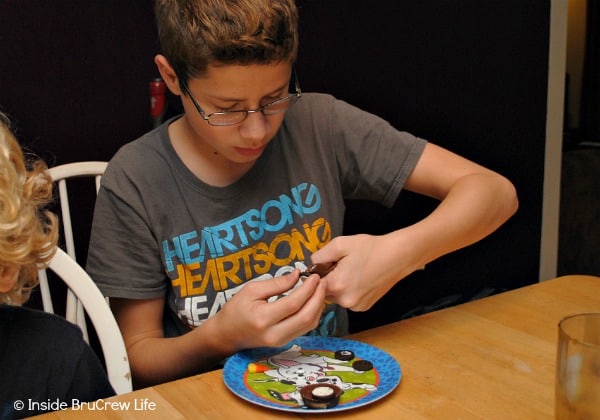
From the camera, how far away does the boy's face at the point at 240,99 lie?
1.17 metres

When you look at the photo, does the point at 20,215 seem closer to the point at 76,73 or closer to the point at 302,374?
the point at 302,374

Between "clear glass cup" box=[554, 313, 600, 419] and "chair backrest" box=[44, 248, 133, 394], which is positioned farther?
"chair backrest" box=[44, 248, 133, 394]

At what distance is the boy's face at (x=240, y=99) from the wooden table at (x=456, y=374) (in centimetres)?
38

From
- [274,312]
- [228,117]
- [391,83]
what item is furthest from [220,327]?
[391,83]


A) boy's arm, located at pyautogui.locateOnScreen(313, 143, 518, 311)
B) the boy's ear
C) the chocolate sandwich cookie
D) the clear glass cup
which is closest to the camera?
the clear glass cup

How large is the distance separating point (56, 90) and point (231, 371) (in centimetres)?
112

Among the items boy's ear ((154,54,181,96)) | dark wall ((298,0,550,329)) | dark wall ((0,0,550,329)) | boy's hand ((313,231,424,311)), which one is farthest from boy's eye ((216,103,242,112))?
dark wall ((298,0,550,329))

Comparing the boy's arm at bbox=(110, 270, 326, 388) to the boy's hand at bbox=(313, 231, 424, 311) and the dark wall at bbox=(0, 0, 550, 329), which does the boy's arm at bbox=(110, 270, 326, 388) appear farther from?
the dark wall at bbox=(0, 0, 550, 329)

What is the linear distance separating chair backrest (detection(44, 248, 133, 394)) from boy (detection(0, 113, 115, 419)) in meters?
0.12

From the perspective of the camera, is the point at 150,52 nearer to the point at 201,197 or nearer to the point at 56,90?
the point at 56,90

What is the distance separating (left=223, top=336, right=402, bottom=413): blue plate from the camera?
3.07 feet

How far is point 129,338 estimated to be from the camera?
129 centimetres

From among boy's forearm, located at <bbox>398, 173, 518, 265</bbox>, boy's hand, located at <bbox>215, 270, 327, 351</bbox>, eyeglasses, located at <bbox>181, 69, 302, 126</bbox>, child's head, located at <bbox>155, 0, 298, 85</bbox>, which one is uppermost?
child's head, located at <bbox>155, 0, 298, 85</bbox>

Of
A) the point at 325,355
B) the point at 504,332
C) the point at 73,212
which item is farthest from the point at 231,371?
the point at 73,212
